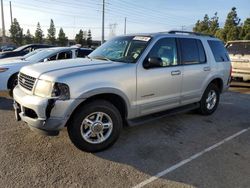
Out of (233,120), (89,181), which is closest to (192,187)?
(89,181)

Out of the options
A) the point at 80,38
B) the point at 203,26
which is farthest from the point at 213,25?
the point at 80,38

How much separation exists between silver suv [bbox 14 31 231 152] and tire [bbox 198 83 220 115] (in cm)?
29

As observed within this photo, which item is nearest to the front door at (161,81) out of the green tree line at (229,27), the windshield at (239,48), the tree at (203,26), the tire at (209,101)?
the tire at (209,101)

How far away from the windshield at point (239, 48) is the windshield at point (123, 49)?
284 inches

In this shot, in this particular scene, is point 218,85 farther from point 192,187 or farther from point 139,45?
point 192,187

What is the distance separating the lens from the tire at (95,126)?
373 cm

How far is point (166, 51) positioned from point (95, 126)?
2.05 metres

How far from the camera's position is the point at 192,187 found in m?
3.11

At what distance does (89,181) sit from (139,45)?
2.54m

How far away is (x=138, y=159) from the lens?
3.76 metres

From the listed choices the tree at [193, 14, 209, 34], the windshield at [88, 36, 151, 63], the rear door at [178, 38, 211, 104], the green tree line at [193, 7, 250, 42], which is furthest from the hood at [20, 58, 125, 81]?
the tree at [193, 14, 209, 34]

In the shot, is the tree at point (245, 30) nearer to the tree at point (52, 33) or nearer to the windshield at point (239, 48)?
the windshield at point (239, 48)

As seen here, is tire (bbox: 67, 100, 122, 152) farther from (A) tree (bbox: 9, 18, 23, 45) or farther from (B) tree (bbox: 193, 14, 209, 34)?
(A) tree (bbox: 9, 18, 23, 45)

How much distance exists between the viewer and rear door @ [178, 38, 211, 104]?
17.0 feet
